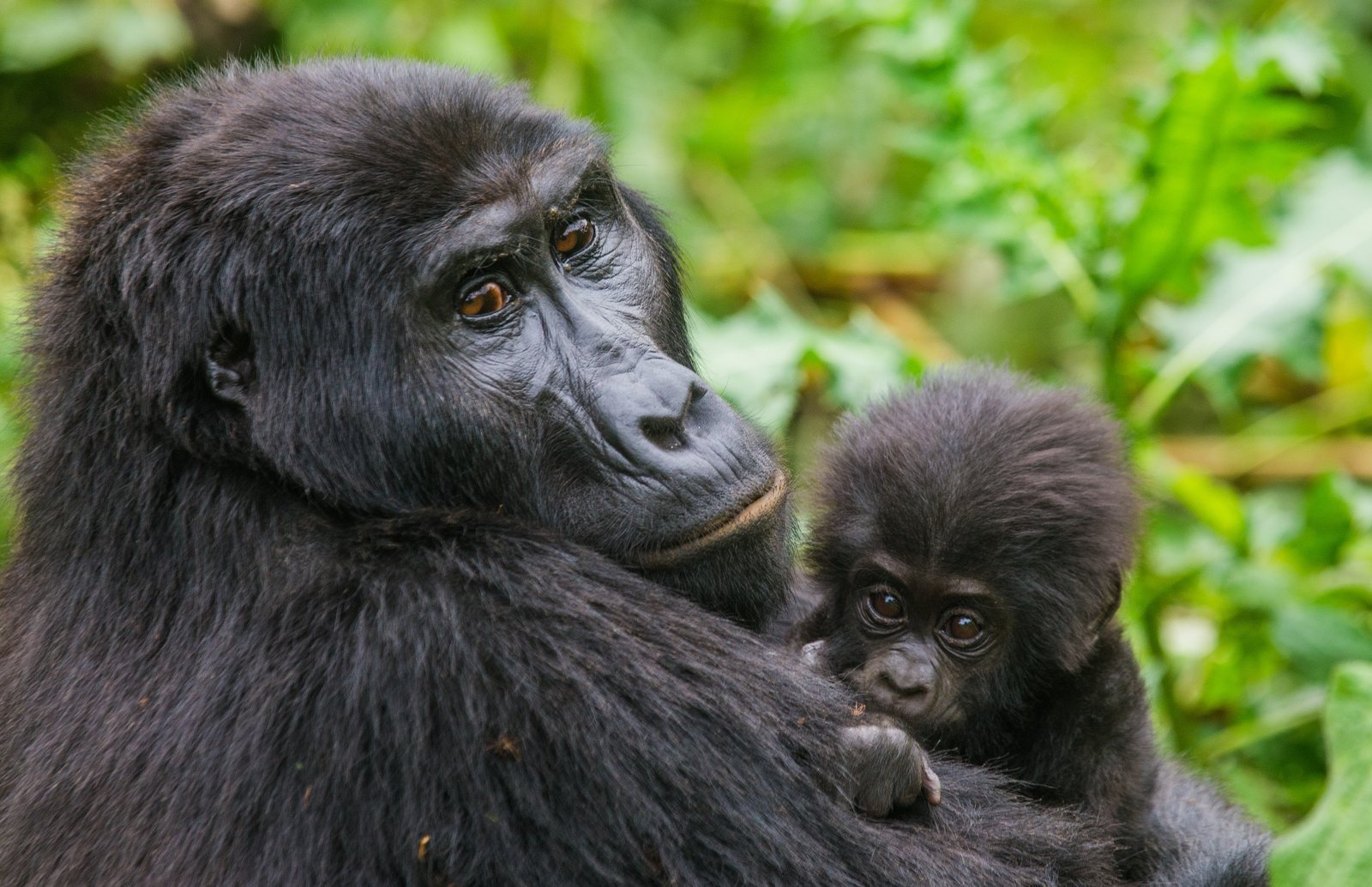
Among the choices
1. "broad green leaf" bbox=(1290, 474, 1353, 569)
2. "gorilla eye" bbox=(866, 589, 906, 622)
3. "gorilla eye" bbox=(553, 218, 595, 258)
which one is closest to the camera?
"gorilla eye" bbox=(553, 218, 595, 258)

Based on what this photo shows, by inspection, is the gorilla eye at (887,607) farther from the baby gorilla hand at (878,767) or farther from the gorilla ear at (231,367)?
the gorilla ear at (231,367)

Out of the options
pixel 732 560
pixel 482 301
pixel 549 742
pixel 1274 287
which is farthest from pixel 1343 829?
pixel 1274 287

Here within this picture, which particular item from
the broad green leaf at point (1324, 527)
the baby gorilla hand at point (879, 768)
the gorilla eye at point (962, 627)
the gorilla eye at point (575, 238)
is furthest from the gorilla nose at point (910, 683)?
the broad green leaf at point (1324, 527)

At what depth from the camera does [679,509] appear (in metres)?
2.47

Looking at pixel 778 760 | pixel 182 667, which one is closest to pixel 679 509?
pixel 778 760

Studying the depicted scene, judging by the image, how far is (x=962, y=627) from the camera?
9.78ft

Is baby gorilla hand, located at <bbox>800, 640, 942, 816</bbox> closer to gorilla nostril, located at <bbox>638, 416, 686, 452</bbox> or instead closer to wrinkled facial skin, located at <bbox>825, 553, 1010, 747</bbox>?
wrinkled facial skin, located at <bbox>825, 553, 1010, 747</bbox>

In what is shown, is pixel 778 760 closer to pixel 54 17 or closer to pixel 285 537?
pixel 285 537

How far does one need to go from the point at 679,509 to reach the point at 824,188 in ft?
18.9

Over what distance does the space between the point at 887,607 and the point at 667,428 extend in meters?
0.80

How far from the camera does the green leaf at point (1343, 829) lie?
6.84 ft

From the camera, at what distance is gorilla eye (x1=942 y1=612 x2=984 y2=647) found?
2.98 m

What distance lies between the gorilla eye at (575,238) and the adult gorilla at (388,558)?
0.10 ft

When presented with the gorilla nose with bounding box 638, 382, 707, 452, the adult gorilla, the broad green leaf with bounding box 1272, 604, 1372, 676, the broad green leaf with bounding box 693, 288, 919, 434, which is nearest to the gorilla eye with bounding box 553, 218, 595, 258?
the adult gorilla
